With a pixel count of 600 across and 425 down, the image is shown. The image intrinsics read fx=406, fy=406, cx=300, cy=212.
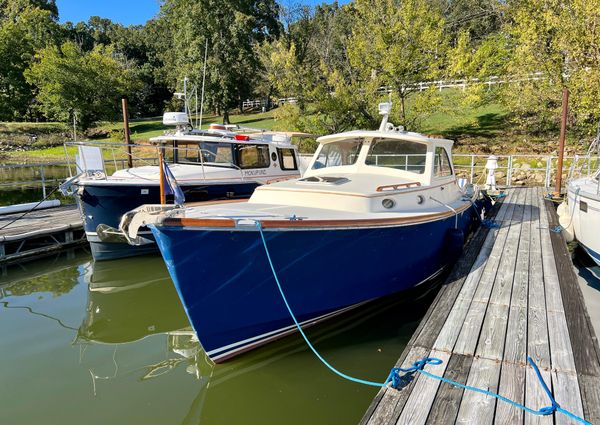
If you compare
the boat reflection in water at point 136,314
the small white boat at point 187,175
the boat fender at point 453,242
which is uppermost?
the small white boat at point 187,175

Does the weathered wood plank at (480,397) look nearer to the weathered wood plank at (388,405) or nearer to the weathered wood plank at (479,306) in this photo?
the weathered wood plank at (479,306)

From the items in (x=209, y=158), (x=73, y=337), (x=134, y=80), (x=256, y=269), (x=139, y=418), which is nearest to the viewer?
(x=139, y=418)

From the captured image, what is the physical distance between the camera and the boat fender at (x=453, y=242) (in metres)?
6.99

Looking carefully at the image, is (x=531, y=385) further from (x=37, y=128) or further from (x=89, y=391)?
(x=37, y=128)

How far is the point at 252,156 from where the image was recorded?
35.9 feet

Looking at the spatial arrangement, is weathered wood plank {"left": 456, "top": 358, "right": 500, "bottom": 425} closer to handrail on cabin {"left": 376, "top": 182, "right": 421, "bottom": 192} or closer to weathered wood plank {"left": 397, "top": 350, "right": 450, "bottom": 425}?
weathered wood plank {"left": 397, "top": 350, "right": 450, "bottom": 425}

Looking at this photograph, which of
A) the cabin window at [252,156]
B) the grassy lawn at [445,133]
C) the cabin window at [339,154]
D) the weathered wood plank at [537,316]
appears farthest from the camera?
the grassy lawn at [445,133]

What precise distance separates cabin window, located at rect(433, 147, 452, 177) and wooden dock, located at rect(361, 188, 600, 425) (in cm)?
161

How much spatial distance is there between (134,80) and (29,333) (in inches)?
1772

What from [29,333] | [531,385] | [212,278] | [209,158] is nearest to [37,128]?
[209,158]

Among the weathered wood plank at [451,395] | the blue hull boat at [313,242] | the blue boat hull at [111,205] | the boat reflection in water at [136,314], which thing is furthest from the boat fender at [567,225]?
the blue boat hull at [111,205]

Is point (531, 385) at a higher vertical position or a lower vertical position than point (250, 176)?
lower

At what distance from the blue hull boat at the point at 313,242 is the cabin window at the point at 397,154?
0.06ft

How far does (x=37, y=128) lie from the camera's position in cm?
4072
